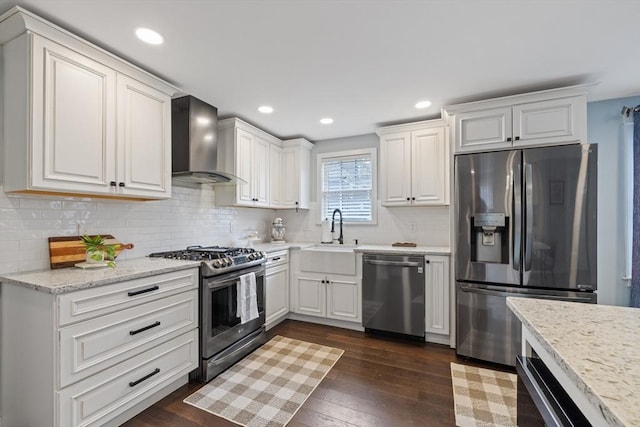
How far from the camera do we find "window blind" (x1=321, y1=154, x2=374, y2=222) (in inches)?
161

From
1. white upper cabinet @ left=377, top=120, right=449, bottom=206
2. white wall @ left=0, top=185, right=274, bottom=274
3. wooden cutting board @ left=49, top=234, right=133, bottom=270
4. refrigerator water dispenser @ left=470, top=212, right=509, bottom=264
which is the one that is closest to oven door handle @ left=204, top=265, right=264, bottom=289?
white wall @ left=0, top=185, right=274, bottom=274

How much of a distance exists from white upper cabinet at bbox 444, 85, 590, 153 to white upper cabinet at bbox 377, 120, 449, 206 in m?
0.42

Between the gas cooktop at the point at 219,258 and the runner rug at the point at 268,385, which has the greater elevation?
the gas cooktop at the point at 219,258

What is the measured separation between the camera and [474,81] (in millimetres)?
2488

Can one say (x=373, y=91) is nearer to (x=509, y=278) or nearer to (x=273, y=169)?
(x=273, y=169)

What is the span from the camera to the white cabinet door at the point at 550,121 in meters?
2.46

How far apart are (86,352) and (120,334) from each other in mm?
181

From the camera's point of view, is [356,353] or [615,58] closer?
[615,58]

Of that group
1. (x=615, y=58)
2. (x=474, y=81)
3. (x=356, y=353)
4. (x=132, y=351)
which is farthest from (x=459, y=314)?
(x=132, y=351)

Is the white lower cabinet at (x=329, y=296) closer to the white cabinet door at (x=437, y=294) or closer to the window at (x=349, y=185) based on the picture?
the white cabinet door at (x=437, y=294)

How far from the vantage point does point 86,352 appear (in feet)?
5.26

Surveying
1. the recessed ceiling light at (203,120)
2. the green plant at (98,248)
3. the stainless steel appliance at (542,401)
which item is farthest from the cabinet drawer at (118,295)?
the stainless steel appliance at (542,401)

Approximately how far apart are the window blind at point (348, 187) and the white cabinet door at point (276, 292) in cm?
118

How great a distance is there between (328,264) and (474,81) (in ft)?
7.69
